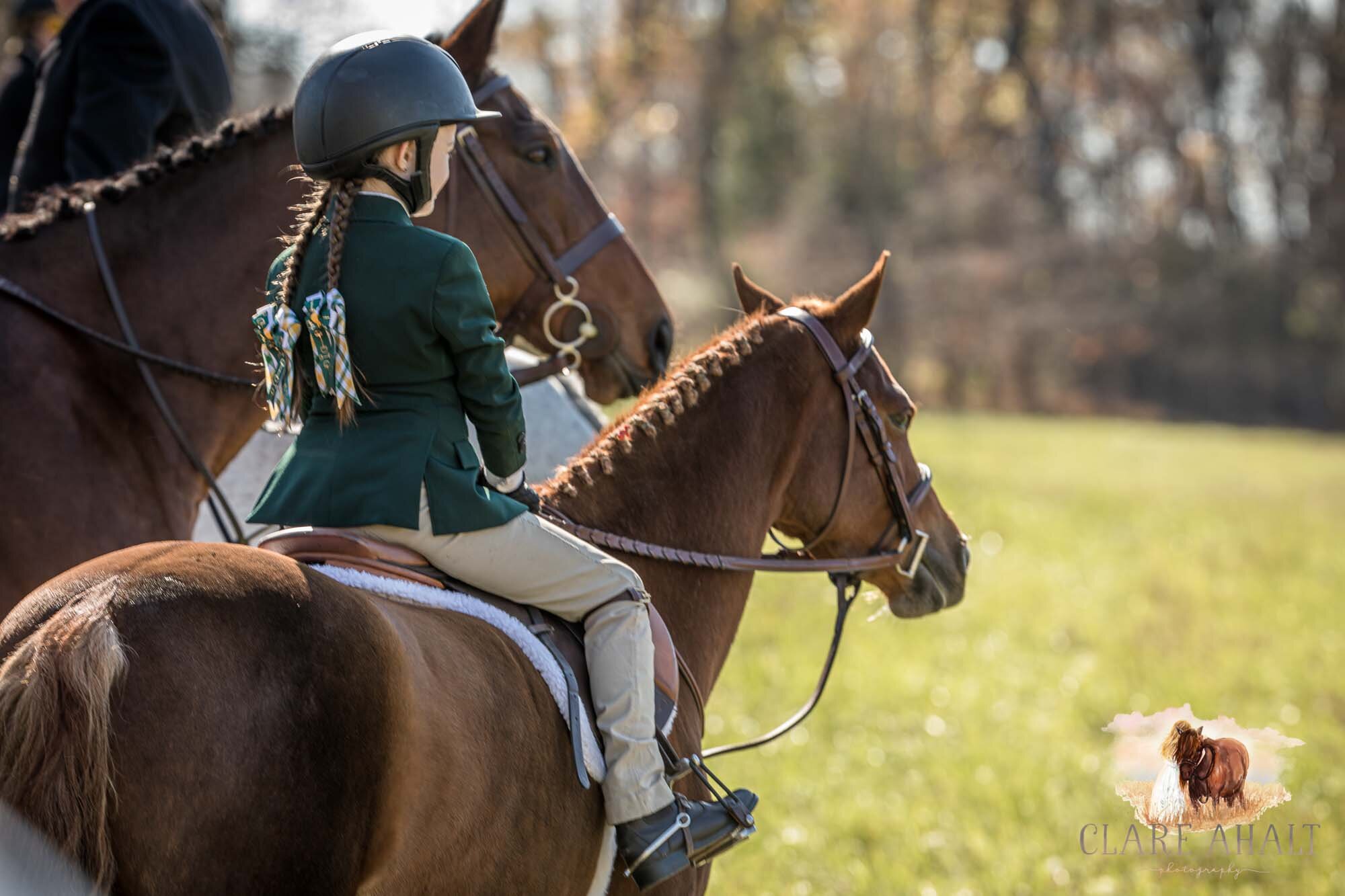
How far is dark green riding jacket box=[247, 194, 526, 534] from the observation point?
2.67 m

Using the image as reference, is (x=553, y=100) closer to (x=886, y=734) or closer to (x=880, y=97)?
(x=880, y=97)

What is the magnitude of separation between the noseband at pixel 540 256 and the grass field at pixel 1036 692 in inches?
60.9

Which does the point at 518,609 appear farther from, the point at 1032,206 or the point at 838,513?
the point at 1032,206

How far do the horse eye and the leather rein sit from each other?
1456 mm

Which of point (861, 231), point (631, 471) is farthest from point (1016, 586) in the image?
point (861, 231)

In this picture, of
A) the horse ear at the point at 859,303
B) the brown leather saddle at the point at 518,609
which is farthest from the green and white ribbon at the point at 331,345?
the horse ear at the point at 859,303

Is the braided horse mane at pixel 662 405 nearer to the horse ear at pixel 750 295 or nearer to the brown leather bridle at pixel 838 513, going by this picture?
the brown leather bridle at pixel 838 513

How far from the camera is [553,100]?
1438 inches

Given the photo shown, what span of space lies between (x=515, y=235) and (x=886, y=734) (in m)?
5.54

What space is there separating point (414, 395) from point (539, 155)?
7.33 feet

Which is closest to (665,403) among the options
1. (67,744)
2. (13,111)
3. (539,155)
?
(539,155)

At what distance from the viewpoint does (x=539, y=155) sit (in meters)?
4.75

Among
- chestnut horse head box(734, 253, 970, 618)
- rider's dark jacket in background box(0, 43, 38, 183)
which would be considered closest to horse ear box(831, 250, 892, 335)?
chestnut horse head box(734, 253, 970, 618)

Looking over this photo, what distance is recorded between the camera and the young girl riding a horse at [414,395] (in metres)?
2.69
